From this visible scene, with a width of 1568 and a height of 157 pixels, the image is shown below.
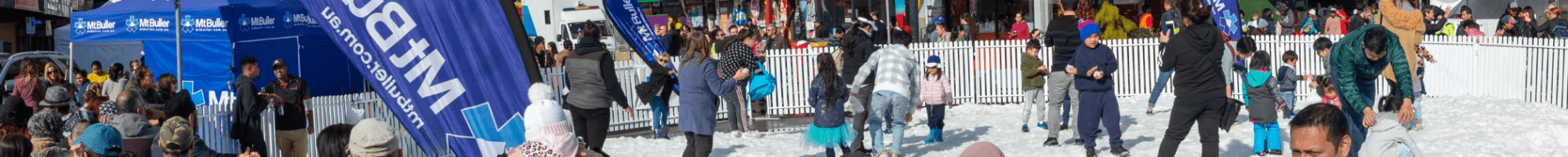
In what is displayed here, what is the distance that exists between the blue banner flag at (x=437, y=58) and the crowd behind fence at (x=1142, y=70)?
525cm

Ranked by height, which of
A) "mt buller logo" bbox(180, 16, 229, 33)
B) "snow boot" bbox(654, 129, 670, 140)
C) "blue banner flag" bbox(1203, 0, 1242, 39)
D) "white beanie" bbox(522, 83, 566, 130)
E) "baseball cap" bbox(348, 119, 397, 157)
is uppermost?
"mt buller logo" bbox(180, 16, 229, 33)

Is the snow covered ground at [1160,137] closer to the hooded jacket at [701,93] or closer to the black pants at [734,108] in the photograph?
the black pants at [734,108]

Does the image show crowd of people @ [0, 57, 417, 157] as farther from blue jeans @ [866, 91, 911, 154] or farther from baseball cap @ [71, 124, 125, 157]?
blue jeans @ [866, 91, 911, 154]

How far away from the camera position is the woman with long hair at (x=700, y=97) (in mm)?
7836

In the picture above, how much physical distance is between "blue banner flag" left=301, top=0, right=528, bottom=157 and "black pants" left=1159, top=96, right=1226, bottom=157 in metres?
3.37

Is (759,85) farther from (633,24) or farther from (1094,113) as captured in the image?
(1094,113)

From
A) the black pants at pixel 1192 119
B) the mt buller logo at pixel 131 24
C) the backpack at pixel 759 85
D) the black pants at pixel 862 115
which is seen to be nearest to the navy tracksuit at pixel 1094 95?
the black pants at pixel 1192 119

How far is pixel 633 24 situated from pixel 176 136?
7.19 meters

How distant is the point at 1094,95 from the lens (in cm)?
820

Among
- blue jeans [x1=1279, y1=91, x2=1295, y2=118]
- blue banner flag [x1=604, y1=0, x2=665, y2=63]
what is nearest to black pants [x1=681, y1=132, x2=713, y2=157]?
blue jeans [x1=1279, y1=91, x2=1295, y2=118]

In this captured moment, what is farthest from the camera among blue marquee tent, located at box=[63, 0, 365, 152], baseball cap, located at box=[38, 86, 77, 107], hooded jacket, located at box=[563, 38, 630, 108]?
blue marquee tent, located at box=[63, 0, 365, 152]

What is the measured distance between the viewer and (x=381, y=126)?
198 inches

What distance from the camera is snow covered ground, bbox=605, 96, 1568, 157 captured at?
8.79 meters

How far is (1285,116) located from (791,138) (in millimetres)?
3770
